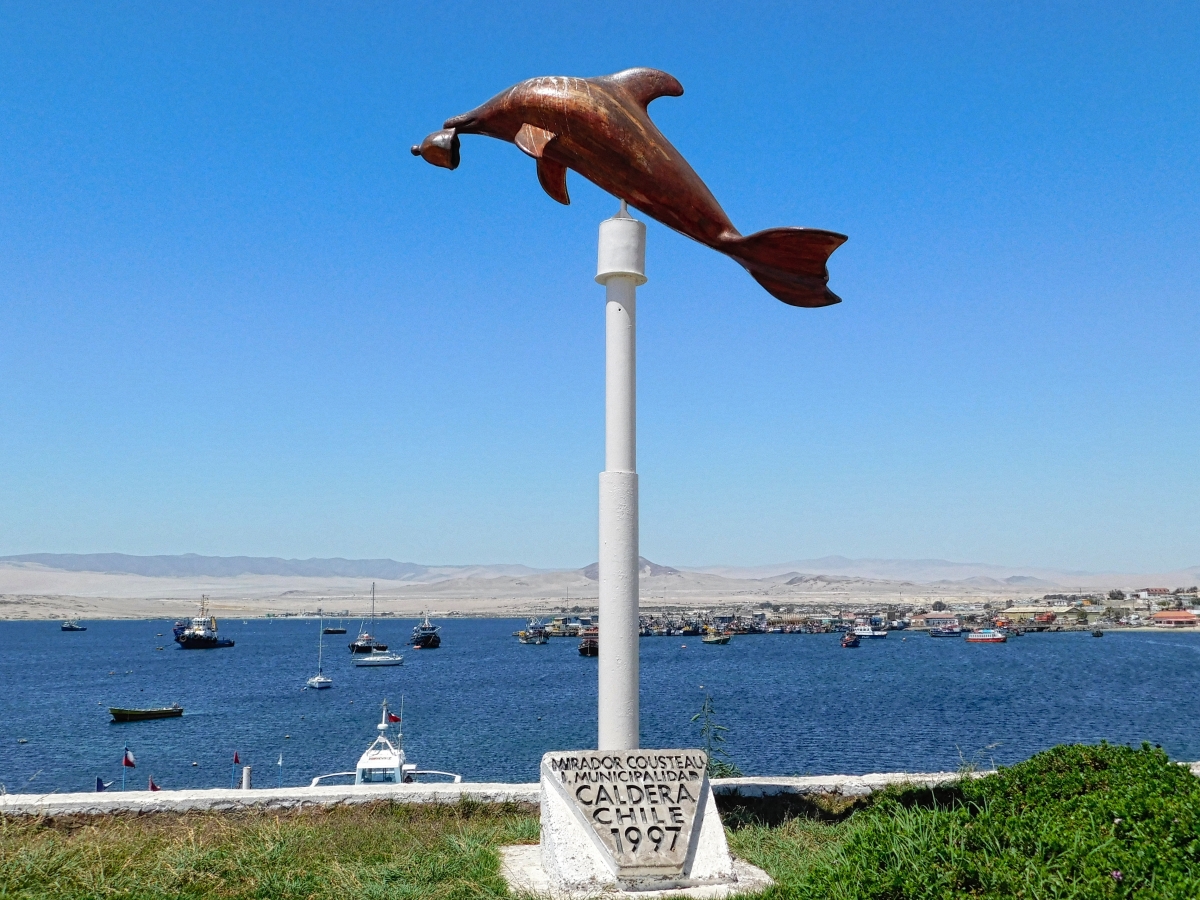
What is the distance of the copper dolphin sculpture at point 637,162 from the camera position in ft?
33.2

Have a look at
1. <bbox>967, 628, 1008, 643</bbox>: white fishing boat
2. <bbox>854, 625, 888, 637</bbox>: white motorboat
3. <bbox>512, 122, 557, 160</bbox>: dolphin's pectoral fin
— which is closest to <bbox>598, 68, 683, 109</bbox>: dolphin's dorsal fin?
<bbox>512, 122, 557, 160</bbox>: dolphin's pectoral fin

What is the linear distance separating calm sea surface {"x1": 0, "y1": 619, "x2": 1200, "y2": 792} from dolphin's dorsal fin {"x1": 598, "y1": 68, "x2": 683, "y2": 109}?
10505 millimetres

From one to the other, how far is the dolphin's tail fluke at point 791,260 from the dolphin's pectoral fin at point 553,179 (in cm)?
185

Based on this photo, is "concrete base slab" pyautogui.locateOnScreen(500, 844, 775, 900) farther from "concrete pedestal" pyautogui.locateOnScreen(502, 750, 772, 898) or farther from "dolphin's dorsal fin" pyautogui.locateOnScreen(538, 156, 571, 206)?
"dolphin's dorsal fin" pyautogui.locateOnScreen(538, 156, 571, 206)

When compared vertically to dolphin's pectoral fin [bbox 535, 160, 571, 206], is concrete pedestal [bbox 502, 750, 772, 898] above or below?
below

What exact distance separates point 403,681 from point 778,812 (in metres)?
75.9

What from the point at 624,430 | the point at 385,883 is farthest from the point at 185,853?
the point at 624,430

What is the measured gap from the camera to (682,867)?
814 cm

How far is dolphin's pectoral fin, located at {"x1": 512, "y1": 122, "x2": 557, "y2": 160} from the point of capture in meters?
10.3

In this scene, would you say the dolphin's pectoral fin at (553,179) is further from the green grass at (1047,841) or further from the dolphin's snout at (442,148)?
the green grass at (1047,841)

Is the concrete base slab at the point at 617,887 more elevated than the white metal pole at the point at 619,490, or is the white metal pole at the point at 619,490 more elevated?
the white metal pole at the point at 619,490

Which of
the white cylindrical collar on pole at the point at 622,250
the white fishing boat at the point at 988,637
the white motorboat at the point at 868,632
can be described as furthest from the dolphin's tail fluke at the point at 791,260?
the white motorboat at the point at 868,632

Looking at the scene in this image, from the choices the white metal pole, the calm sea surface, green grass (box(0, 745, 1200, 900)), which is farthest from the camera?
the calm sea surface

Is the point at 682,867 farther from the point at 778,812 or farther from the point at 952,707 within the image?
the point at 952,707
